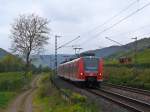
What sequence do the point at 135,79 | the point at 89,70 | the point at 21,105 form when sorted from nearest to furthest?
the point at 21,105
the point at 89,70
the point at 135,79

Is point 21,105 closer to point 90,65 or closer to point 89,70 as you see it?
point 89,70

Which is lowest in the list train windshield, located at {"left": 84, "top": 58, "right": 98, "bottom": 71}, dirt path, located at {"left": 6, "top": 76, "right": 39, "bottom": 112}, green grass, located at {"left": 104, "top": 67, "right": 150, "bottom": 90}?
dirt path, located at {"left": 6, "top": 76, "right": 39, "bottom": 112}

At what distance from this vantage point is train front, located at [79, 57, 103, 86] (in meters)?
45.0

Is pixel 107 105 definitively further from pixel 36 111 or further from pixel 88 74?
pixel 88 74

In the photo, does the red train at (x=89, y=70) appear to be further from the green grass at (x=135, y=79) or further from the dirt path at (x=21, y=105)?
the dirt path at (x=21, y=105)

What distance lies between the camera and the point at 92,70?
1783 inches

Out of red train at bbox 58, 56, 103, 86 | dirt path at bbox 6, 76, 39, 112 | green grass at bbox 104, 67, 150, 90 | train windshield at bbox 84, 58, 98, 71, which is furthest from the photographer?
green grass at bbox 104, 67, 150, 90

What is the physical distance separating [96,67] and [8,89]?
14.3 meters

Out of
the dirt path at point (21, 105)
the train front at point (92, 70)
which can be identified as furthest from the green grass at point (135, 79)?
the dirt path at point (21, 105)

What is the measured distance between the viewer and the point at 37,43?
228ft

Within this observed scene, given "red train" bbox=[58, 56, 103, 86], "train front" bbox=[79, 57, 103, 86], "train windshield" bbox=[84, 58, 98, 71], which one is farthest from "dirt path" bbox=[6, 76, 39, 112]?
"train windshield" bbox=[84, 58, 98, 71]


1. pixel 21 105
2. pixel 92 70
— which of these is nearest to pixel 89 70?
pixel 92 70

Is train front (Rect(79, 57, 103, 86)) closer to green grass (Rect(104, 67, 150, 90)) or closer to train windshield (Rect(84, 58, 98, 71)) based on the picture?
train windshield (Rect(84, 58, 98, 71))

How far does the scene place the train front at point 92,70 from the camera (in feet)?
148
